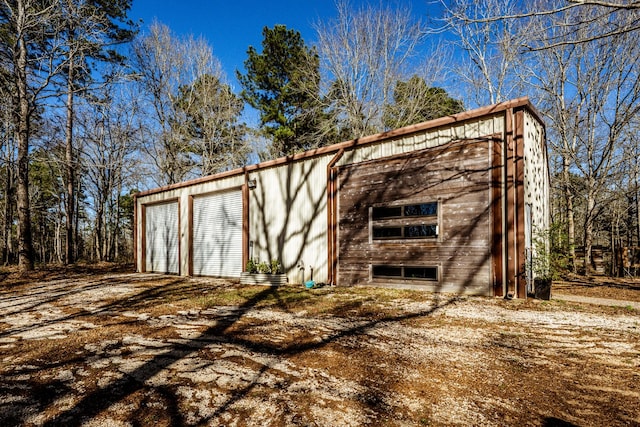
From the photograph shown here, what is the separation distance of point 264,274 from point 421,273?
4473mm

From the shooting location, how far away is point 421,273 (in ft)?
24.1

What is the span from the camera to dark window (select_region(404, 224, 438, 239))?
7181 millimetres

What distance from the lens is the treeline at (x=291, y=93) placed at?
11.1 m

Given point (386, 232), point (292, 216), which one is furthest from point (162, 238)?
point (386, 232)

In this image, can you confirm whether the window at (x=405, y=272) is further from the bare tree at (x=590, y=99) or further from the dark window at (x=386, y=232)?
the bare tree at (x=590, y=99)

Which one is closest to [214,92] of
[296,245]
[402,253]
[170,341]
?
[296,245]

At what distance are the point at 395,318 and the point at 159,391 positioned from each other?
11.7ft

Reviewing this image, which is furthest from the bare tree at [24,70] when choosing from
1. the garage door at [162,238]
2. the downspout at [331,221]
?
the downspout at [331,221]

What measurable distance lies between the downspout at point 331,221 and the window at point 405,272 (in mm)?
1189

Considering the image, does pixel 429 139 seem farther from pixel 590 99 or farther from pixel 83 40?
pixel 83 40

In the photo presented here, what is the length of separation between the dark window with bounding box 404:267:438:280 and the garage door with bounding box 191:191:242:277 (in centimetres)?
589

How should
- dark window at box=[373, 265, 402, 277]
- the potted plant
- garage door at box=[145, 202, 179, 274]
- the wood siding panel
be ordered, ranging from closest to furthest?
the wood siding panel → dark window at box=[373, 265, 402, 277] → the potted plant → garage door at box=[145, 202, 179, 274]

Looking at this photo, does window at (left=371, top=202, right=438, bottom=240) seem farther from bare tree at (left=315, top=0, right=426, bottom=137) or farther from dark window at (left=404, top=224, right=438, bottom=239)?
bare tree at (left=315, top=0, right=426, bottom=137)

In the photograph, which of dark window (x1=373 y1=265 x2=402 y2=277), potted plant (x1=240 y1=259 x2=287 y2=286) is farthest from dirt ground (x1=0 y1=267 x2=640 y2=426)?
potted plant (x1=240 y1=259 x2=287 y2=286)
